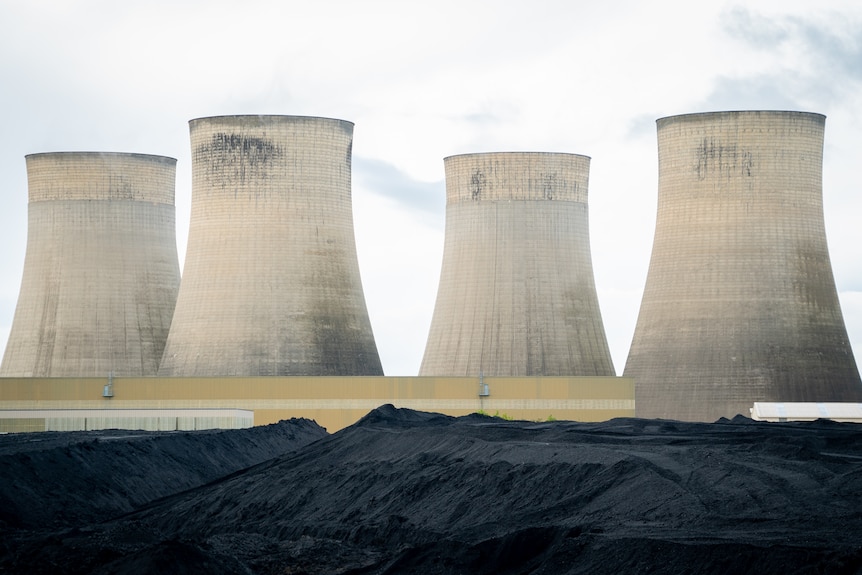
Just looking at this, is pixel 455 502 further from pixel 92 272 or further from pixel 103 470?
pixel 92 272

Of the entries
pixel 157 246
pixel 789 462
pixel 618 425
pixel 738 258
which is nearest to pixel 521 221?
pixel 738 258

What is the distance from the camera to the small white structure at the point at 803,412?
29.5 meters

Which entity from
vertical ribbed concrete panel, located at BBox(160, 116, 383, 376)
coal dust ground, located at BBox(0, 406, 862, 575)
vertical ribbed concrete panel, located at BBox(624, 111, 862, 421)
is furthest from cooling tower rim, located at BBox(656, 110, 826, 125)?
coal dust ground, located at BBox(0, 406, 862, 575)

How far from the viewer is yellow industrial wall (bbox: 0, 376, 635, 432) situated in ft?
96.9

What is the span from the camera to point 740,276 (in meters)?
31.5

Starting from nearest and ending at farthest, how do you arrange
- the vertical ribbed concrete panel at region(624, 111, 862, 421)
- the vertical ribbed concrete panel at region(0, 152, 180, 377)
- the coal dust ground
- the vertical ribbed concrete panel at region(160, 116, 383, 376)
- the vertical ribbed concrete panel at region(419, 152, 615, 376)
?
the coal dust ground < the vertical ribbed concrete panel at region(160, 116, 383, 376) < the vertical ribbed concrete panel at region(624, 111, 862, 421) < the vertical ribbed concrete panel at region(419, 152, 615, 376) < the vertical ribbed concrete panel at region(0, 152, 180, 377)

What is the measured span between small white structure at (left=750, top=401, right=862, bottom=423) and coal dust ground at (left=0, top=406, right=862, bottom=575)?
36.4 feet

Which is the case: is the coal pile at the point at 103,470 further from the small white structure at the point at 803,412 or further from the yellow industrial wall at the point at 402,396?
the small white structure at the point at 803,412

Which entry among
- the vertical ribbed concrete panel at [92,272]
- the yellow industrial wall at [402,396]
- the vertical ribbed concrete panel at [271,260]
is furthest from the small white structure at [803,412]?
the vertical ribbed concrete panel at [92,272]

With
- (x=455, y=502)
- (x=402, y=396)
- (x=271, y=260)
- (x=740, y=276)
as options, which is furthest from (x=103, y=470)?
(x=740, y=276)

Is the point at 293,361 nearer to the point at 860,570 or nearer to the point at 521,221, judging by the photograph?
the point at 521,221

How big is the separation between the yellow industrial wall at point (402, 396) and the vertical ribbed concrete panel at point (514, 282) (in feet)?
Answer: 8.41

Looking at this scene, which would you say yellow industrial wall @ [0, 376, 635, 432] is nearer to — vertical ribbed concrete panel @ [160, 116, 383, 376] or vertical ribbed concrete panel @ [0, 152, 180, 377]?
vertical ribbed concrete panel @ [160, 116, 383, 376]

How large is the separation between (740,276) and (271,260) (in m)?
9.46
